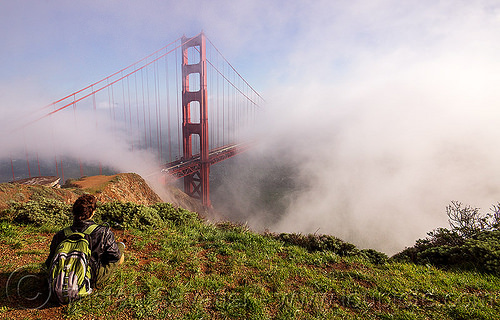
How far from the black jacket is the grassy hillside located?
0.46 m

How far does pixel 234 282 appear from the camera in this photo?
3785mm

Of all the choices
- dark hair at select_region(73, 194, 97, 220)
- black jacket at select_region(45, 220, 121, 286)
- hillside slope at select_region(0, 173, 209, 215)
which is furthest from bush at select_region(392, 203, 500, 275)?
hillside slope at select_region(0, 173, 209, 215)

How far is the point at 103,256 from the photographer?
305 centimetres

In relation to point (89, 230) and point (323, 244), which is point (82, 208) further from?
point (323, 244)

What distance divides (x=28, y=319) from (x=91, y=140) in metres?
65.0

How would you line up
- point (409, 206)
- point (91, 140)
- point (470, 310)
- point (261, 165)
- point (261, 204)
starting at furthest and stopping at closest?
point (261, 165) → point (91, 140) → point (261, 204) → point (409, 206) → point (470, 310)

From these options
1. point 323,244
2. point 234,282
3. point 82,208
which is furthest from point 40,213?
point 323,244

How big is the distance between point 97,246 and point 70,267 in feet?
1.07

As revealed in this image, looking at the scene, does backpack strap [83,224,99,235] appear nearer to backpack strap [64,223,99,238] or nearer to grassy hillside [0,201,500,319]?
backpack strap [64,223,99,238]

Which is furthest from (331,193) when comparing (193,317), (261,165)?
(193,317)

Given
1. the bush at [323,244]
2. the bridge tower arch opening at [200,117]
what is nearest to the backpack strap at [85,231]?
the bush at [323,244]

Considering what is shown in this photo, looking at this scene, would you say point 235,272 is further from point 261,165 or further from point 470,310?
point 261,165

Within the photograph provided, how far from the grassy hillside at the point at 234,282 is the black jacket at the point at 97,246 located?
1.50ft

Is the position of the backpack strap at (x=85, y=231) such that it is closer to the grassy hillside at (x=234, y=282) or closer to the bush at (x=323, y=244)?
the grassy hillside at (x=234, y=282)
